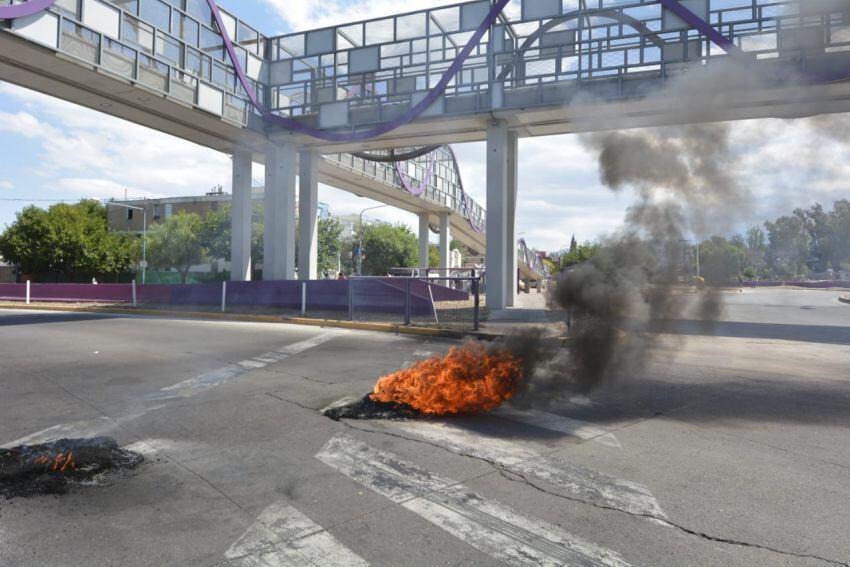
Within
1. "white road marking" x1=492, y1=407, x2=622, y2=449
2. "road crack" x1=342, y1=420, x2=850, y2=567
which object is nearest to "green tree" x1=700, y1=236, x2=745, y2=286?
"white road marking" x1=492, y1=407, x2=622, y2=449

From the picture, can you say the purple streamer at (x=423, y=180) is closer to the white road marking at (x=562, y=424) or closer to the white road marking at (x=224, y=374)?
the white road marking at (x=224, y=374)

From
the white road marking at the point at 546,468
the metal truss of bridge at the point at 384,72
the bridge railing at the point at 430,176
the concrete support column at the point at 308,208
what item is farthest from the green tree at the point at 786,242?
the bridge railing at the point at 430,176

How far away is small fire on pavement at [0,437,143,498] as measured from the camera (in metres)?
3.65

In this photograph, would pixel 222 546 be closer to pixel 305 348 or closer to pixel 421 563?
pixel 421 563

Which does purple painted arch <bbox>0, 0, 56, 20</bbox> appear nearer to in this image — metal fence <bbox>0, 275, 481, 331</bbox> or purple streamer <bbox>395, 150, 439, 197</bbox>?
metal fence <bbox>0, 275, 481, 331</bbox>

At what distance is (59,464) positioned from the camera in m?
3.98

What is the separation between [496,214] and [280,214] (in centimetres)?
925

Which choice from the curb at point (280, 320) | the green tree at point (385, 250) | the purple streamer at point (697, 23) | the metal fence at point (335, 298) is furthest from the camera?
the green tree at point (385, 250)

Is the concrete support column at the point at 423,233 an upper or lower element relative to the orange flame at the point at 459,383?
upper

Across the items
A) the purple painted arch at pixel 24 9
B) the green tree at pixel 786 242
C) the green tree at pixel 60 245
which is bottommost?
the green tree at pixel 786 242

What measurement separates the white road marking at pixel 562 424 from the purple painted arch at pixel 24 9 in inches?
561

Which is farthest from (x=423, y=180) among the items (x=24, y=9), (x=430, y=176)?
(x=24, y=9)

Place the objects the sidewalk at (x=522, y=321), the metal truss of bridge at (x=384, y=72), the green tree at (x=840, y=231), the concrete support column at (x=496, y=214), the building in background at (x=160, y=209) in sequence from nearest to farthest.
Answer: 1. the sidewalk at (x=522, y=321)
2. the green tree at (x=840, y=231)
3. the metal truss of bridge at (x=384, y=72)
4. the concrete support column at (x=496, y=214)
5. the building in background at (x=160, y=209)

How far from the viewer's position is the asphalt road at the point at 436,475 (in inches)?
113
